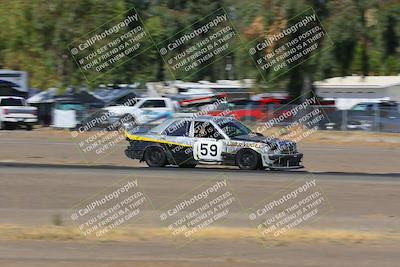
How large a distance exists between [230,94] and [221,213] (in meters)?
46.7

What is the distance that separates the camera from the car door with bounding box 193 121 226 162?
19094 mm

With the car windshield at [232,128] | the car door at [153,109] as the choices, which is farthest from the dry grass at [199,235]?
the car door at [153,109]

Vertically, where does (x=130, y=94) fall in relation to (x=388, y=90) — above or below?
Result: above

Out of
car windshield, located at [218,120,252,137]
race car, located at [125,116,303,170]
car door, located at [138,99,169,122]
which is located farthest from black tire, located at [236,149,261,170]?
car door, located at [138,99,169,122]

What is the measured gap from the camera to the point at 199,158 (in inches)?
759

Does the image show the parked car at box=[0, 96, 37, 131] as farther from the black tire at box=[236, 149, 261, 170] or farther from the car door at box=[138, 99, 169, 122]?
the black tire at box=[236, 149, 261, 170]

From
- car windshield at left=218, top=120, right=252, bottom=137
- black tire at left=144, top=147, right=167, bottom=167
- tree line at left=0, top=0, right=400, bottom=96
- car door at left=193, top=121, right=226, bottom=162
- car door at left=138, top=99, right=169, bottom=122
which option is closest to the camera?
car door at left=193, top=121, right=226, bottom=162

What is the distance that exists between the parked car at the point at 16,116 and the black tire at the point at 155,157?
19.0 m

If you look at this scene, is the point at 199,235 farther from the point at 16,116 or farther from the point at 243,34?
the point at 243,34

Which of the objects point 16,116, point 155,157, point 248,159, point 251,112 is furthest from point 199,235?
point 16,116

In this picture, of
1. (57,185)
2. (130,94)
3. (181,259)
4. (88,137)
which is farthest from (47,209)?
(130,94)

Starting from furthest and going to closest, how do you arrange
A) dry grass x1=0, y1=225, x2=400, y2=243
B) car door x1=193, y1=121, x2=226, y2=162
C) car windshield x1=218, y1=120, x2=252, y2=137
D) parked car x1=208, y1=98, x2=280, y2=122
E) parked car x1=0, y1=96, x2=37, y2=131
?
parked car x1=0, y1=96, x2=37, y2=131
parked car x1=208, y1=98, x2=280, y2=122
car windshield x1=218, y1=120, x2=252, y2=137
car door x1=193, y1=121, x2=226, y2=162
dry grass x1=0, y1=225, x2=400, y2=243

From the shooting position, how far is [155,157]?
1970cm

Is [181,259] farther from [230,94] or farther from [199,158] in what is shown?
[230,94]
